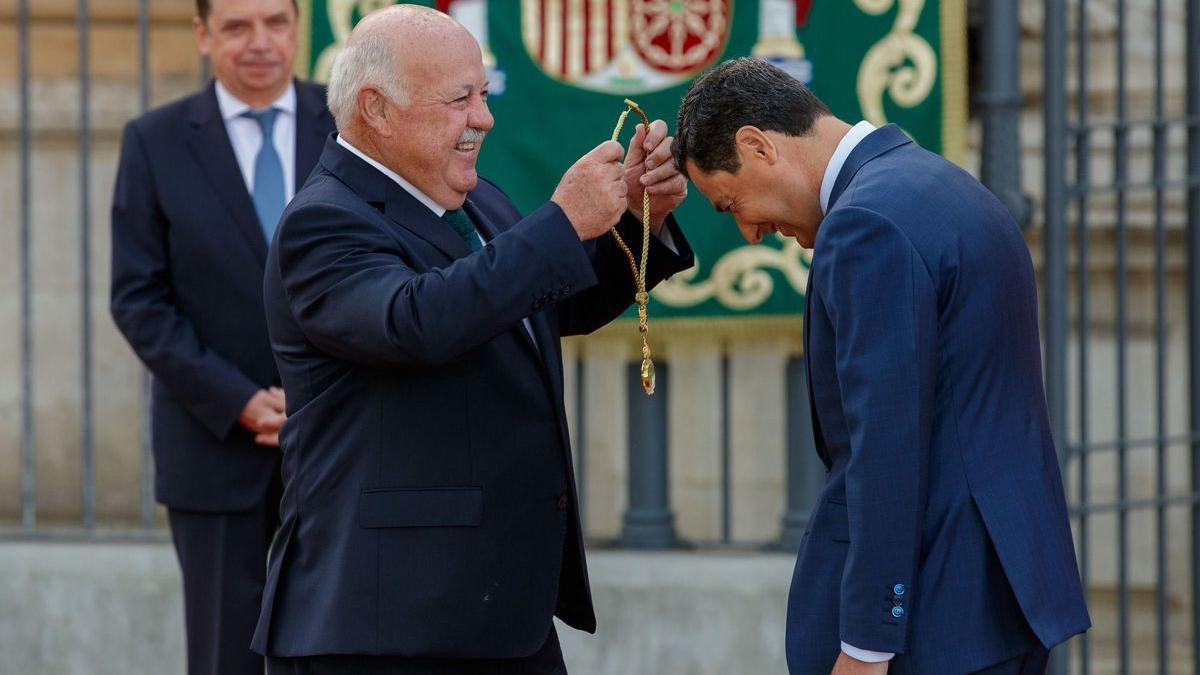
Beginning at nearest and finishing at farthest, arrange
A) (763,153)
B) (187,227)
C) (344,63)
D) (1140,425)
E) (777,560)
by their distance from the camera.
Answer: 1. (763,153)
2. (344,63)
3. (187,227)
4. (777,560)
5. (1140,425)

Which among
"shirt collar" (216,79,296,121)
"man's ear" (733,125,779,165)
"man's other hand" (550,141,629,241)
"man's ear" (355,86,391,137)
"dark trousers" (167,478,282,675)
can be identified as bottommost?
"dark trousers" (167,478,282,675)

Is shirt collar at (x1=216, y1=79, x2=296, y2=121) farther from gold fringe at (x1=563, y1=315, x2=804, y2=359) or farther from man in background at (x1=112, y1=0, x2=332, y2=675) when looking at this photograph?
gold fringe at (x1=563, y1=315, x2=804, y2=359)

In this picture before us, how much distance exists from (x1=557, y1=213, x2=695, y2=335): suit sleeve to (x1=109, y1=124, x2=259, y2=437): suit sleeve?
3.16ft

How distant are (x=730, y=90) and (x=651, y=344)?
2.44m

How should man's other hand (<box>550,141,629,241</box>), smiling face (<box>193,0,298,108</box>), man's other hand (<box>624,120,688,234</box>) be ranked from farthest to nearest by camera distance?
smiling face (<box>193,0,298,108</box>)
man's other hand (<box>624,120,688,234</box>)
man's other hand (<box>550,141,629,241</box>)

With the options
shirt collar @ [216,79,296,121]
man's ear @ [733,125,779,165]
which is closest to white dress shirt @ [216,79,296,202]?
shirt collar @ [216,79,296,121]

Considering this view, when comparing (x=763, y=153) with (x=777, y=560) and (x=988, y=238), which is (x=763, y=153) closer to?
(x=988, y=238)

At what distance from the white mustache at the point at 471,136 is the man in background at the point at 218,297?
3.72 feet

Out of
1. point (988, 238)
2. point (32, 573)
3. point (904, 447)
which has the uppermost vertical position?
point (988, 238)

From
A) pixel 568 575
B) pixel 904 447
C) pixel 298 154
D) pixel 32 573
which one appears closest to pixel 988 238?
pixel 904 447

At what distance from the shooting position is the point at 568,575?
3.00m

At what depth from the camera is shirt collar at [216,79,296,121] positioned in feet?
13.1

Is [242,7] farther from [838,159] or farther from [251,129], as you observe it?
[838,159]

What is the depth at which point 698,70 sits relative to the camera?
4.83 metres
